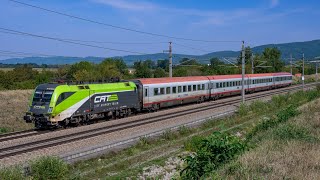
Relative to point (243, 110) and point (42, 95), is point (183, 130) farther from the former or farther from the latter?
point (243, 110)

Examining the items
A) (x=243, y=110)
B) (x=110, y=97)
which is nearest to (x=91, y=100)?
(x=110, y=97)

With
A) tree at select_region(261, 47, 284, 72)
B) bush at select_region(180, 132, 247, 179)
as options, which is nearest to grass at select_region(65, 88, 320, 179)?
bush at select_region(180, 132, 247, 179)

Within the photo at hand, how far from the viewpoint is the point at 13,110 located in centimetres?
3919

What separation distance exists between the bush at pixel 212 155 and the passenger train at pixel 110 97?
14657 millimetres

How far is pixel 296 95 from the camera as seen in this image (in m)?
48.9

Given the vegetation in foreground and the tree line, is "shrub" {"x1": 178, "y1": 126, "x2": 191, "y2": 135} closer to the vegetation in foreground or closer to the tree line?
the vegetation in foreground

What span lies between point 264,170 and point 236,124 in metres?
19.3

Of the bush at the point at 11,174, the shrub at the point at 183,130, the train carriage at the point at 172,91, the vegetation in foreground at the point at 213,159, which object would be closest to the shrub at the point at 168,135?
the vegetation in foreground at the point at 213,159

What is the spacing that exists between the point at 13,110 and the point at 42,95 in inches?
638

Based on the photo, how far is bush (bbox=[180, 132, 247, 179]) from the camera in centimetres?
1043

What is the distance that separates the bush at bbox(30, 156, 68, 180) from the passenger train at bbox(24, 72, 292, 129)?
10.6 meters

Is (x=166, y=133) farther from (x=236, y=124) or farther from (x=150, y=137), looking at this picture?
(x=236, y=124)

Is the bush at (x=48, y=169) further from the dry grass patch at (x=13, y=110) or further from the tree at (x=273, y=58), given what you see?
the tree at (x=273, y=58)

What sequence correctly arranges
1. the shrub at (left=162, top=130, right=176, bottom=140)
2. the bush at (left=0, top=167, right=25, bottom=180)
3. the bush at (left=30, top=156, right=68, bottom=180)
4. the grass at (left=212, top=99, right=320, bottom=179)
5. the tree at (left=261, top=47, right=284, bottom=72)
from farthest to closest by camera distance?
the tree at (left=261, top=47, right=284, bottom=72)
the shrub at (left=162, top=130, right=176, bottom=140)
the bush at (left=30, top=156, right=68, bottom=180)
the bush at (left=0, top=167, right=25, bottom=180)
the grass at (left=212, top=99, right=320, bottom=179)
